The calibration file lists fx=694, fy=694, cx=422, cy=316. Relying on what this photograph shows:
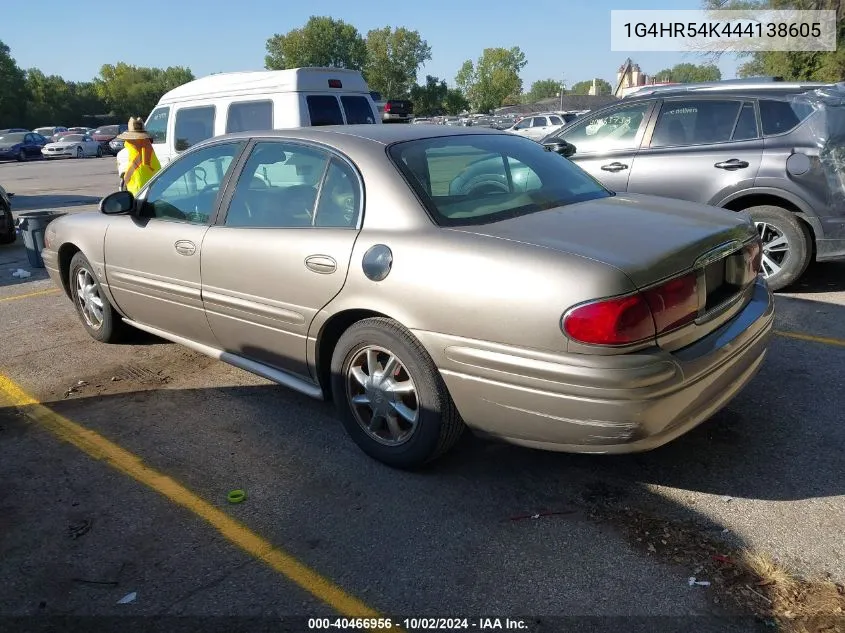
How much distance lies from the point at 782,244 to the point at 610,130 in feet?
6.46

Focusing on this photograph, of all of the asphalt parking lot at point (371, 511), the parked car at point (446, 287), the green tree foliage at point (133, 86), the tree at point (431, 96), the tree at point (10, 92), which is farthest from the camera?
the tree at point (431, 96)

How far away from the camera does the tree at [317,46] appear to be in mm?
101312

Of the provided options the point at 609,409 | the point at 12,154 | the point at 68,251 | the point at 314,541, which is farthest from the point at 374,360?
the point at 12,154

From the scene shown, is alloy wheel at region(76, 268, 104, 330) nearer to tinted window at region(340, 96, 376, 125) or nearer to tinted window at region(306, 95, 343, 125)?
tinted window at region(306, 95, 343, 125)

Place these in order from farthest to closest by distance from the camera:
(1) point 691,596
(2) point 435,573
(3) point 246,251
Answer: (3) point 246,251, (2) point 435,573, (1) point 691,596

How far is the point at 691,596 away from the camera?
2.42 meters

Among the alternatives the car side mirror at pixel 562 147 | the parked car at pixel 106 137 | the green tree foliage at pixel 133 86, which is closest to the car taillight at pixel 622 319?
the car side mirror at pixel 562 147

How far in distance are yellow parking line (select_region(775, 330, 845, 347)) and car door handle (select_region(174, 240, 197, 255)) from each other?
4048 millimetres

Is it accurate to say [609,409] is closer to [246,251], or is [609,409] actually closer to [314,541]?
[314,541]

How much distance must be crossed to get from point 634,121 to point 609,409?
4890mm

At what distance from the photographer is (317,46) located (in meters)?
102

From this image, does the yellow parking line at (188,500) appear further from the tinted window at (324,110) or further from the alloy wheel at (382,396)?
the tinted window at (324,110)

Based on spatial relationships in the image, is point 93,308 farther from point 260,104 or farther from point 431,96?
point 431,96

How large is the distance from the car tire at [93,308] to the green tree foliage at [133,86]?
76592mm
